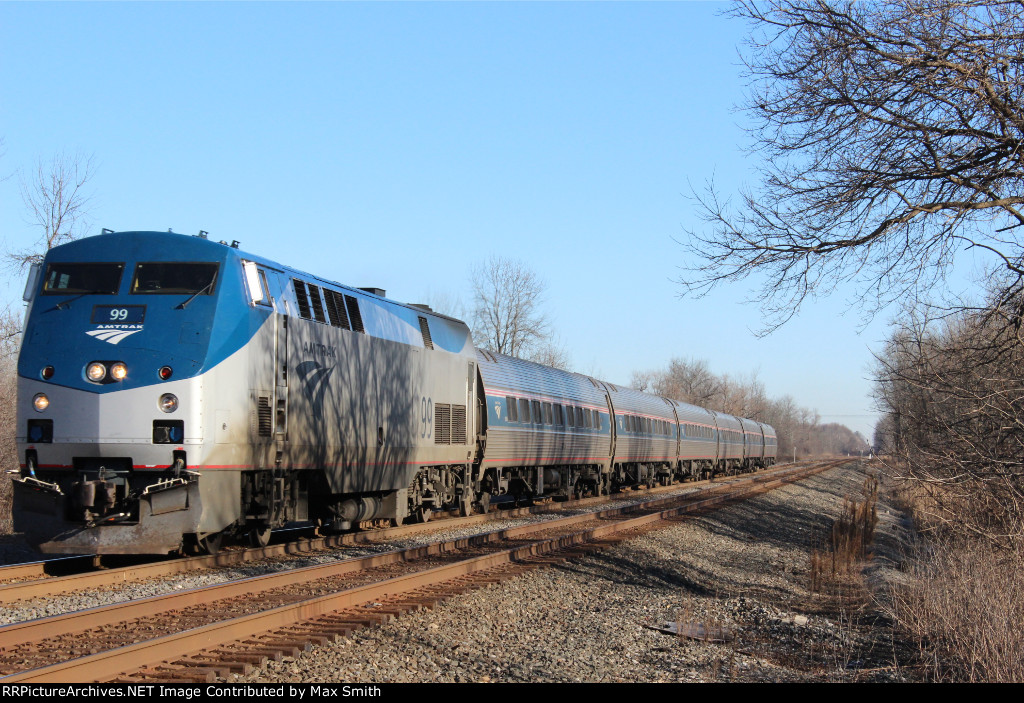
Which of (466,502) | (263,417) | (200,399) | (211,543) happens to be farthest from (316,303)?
(466,502)

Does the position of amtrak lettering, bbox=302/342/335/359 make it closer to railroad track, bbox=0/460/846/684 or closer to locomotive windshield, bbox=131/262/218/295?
locomotive windshield, bbox=131/262/218/295

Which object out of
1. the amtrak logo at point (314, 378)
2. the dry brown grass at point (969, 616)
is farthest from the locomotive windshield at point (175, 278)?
the dry brown grass at point (969, 616)

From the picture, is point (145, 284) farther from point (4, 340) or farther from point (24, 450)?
point (4, 340)

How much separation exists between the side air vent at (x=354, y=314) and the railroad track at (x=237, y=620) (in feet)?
12.2

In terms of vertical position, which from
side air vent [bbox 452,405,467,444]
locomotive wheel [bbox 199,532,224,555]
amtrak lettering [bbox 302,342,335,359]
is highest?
amtrak lettering [bbox 302,342,335,359]

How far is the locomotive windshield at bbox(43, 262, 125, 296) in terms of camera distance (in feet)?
37.2

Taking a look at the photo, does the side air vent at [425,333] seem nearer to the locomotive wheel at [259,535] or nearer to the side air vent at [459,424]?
the side air vent at [459,424]

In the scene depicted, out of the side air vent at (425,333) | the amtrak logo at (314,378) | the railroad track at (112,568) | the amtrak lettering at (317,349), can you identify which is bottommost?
the railroad track at (112,568)

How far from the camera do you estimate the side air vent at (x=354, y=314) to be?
574 inches

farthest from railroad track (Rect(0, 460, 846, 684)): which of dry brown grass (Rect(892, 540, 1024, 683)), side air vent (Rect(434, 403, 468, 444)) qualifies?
dry brown grass (Rect(892, 540, 1024, 683))

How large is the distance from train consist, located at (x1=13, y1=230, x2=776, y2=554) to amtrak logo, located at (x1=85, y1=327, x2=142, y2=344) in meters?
0.02

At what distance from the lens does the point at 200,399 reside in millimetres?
10664

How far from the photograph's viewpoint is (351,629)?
319 inches
